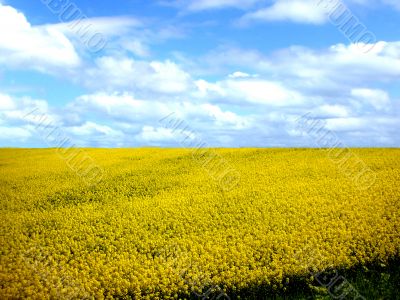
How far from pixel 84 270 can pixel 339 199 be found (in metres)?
10.9

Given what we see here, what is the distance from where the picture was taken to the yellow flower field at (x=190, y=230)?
12.7 metres

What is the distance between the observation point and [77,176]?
26203 millimetres

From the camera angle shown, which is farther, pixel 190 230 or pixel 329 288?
pixel 190 230

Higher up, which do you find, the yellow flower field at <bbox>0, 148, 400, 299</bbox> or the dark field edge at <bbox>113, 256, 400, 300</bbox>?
the yellow flower field at <bbox>0, 148, 400, 299</bbox>

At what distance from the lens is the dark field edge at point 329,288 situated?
12.3 m

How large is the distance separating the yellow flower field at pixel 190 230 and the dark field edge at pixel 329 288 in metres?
0.13

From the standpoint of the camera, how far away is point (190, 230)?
15781 mm

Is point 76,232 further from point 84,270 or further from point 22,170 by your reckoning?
point 22,170

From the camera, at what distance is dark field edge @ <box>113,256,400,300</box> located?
40.5 feet

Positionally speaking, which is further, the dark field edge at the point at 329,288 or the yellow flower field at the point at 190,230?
the yellow flower field at the point at 190,230

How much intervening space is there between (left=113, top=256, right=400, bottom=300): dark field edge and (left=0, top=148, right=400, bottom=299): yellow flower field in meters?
0.13

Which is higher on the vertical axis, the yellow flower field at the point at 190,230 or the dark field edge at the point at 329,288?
the yellow flower field at the point at 190,230

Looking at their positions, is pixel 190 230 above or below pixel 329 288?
above

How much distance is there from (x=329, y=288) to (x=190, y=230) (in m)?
5.29
